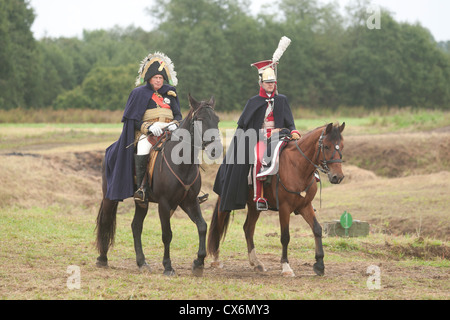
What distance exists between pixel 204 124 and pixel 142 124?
1456 millimetres

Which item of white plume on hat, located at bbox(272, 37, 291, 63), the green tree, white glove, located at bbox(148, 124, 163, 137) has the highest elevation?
the green tree

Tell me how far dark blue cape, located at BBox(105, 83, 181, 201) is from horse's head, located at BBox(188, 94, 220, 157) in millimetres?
1170

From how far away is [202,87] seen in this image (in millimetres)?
53812

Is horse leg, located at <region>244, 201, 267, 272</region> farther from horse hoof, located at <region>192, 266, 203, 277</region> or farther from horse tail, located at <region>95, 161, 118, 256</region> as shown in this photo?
horse tail, located at <region>95, 161, 118, 256</region>

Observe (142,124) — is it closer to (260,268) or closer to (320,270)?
(260,268)

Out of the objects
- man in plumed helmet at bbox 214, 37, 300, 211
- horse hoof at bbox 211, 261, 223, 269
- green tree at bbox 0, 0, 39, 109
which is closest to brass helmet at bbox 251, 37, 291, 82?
man in plumed helmet at bbox 214, 37, 300, 211

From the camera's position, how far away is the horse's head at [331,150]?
8750 mm

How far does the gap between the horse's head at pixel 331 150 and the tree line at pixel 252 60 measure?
43.9 metres

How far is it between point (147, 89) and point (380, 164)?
16.9m

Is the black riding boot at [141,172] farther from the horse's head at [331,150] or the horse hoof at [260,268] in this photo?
the horse's head at [331,150]

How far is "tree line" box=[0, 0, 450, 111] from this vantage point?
2156 inches

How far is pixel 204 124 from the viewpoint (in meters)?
8.35

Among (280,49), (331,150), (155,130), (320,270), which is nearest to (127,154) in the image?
(155,130)

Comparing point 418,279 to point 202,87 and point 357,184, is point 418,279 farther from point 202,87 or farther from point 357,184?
point 202,87
